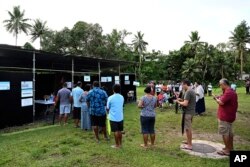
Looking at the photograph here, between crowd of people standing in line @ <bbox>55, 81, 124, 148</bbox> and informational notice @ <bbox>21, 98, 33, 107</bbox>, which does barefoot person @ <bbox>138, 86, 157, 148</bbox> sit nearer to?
crowd of people standing in line @ <bbox>55, 81, 124, 148</bbox>

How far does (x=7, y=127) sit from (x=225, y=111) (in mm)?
7071

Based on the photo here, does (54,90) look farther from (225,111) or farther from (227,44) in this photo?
(227,44)

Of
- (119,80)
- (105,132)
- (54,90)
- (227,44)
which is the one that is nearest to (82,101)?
(105,132)

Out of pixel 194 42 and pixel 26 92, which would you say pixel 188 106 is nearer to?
pixel 26 92

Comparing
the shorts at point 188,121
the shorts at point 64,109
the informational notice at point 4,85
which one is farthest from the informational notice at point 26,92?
the shorts at point 188,121

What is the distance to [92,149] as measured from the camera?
251 inches

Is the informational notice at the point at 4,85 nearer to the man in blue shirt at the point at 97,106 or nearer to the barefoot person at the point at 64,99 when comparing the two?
the barefoot person at the point at 64,99

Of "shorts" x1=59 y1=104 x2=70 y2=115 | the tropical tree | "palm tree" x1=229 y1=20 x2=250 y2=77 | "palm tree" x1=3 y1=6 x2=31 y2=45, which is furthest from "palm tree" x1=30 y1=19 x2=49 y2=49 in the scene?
"shorts" x1=59 y1=104 x2=70 y2=115

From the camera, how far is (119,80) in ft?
57.2

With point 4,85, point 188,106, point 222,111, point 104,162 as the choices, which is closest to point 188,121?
point 188,106

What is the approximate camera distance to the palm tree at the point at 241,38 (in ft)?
172

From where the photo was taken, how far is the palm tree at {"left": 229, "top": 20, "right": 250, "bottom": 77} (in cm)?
5256

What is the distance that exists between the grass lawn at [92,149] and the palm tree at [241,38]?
47719 millimetres

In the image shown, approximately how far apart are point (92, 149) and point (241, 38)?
5250 cm
